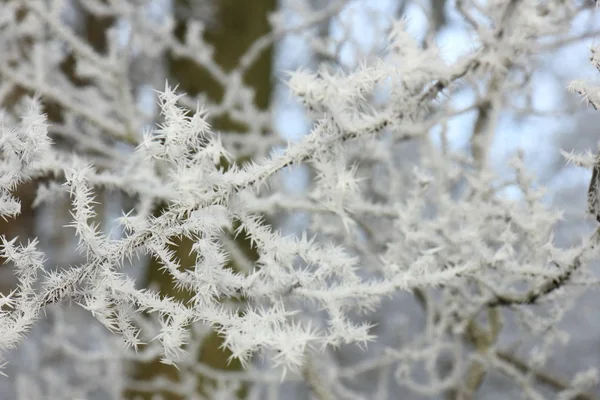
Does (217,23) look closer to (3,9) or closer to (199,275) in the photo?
(3,9)

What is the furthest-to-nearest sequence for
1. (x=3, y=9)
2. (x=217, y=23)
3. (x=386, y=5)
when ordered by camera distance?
(x=386, y=5) < (x=217, y=23) < (x=3, y=9)

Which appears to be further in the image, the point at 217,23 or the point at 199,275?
the point at 217,23

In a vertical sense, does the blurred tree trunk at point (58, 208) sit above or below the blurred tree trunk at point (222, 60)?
above

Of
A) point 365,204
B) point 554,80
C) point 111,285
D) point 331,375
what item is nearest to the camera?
point 111,285

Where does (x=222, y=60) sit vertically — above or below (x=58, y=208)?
below

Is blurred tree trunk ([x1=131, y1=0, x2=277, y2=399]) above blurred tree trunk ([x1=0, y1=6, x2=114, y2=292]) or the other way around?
the other way around

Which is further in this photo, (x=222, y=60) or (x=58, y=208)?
(x=58, y=208)

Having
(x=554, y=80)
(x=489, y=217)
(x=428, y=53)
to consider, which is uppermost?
(x=554, y=80)

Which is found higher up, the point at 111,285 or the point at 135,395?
the point at 135,395

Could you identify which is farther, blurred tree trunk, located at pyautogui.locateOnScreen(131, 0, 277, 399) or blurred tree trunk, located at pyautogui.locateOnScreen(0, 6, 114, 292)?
blurred tree trunk, located at pyautogui.locateOnScreen(0, 6, 114, 292)

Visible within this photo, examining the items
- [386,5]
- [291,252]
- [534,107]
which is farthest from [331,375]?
[386,5]

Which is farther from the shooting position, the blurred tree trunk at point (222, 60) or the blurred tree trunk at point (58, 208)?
the blurred tree trunk at point (58, 208)
